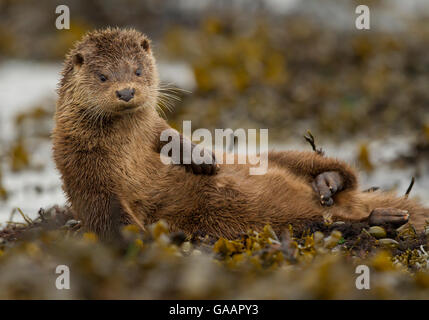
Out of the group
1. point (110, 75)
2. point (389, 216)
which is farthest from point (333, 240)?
point (110, 75)

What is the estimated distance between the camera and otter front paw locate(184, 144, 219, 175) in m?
4.31

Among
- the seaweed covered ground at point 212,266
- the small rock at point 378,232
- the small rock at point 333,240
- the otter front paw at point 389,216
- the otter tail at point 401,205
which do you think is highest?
the otter tail at point 401,205

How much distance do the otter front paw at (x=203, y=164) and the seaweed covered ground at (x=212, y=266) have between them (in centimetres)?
48

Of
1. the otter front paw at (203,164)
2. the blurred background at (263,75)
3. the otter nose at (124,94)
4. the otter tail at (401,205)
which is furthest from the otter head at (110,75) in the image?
the otter tail at (401,205)

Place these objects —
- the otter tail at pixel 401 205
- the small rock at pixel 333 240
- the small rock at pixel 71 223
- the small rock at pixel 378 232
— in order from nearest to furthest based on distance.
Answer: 1. the small rock at pixel 333 240
2. the small rock at pixel 378 232
3. the small rock at pixel 71 223
4. the otter tail at pixel 401 205

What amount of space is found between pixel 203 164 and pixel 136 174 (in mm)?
467

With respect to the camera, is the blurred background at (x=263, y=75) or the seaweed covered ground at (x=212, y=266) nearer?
the seaweed covered ground at (x=212, y=266)

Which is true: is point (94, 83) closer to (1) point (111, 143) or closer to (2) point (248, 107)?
(1) point (111, 143)

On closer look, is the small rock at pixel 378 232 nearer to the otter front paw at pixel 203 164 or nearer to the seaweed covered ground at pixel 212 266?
the seaweed covered ground at pixel 212 266

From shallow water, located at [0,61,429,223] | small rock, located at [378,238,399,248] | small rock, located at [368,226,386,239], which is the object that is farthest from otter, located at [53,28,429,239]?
shallow water, located at [0,61,429,223]

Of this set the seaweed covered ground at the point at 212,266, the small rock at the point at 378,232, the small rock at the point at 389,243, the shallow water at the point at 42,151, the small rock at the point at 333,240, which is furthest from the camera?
the shallow water at the point at 42,151

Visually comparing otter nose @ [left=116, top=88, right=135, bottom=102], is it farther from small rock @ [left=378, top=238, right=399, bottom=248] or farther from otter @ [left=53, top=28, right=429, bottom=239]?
small rock @ [left=378, top=238, right=399, bottom=248]

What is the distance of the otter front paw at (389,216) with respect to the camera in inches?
171
